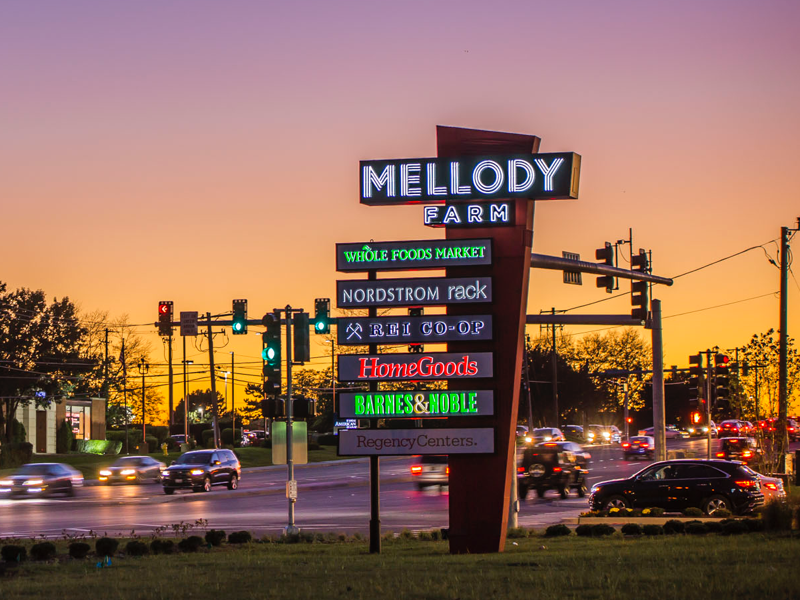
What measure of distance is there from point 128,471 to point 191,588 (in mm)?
41870

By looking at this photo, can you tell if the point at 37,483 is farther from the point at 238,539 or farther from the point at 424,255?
the point at 424,255

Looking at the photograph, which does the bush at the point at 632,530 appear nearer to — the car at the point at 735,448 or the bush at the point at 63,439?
the car at the point at 735,448

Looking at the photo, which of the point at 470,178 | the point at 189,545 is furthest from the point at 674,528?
Result: the point at 189,545

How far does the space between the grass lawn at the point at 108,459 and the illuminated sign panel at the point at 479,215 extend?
40.7 meters

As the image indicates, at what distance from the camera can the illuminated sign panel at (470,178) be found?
19047 millimetres

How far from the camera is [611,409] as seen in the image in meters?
132

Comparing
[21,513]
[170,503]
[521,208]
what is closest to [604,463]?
[170,503]

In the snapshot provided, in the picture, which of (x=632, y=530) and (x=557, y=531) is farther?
(x=557, y=531)

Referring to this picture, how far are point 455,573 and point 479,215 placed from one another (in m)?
6.95

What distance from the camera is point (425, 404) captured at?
18.2 m

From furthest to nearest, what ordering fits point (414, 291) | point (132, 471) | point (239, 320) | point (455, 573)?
point (132, 471) → point (239, 320) → point (414, 291) → point (455, 573)

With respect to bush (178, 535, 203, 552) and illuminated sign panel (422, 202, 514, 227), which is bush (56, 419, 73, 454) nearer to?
bush (178, 535, 203, 552)

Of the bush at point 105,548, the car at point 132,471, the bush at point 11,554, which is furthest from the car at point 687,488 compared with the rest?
the car at point 132,471

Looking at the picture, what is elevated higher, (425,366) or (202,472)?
(425,366)
